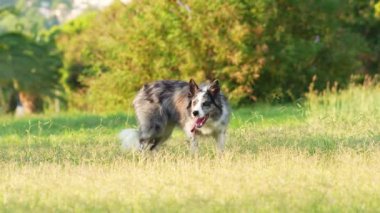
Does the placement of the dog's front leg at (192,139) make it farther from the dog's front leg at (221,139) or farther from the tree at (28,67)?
the tree at (28,67)

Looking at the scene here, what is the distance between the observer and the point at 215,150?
1504 centimetres

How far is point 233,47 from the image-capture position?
3070cm


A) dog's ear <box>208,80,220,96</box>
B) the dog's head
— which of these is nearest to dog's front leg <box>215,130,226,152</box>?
the dog's head

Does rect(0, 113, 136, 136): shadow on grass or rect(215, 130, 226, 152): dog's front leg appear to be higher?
rect(215, 130, 226, 152): dog's front leg

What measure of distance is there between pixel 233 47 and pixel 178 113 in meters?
15.6

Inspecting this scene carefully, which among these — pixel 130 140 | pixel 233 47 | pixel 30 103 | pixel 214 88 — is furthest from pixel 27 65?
pixel 214 88

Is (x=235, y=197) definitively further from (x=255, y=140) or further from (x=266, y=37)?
(x=266, y=37)

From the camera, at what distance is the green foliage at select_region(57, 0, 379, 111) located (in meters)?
30.6

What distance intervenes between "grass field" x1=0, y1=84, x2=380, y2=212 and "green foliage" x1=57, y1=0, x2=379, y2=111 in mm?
11853

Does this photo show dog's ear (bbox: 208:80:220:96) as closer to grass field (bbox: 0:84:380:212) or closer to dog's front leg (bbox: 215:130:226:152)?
dog's front leg (bbox: 215:130:226:152)

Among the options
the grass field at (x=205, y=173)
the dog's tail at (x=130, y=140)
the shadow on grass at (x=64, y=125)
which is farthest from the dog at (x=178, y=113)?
the shadow on grass at (x=64, y=125)

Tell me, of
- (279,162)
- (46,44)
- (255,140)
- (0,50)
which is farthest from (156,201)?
(46,44)

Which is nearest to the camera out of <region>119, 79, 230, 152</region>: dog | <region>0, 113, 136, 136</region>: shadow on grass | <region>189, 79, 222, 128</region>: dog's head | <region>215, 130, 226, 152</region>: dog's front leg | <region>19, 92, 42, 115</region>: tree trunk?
<region>189, 79, 222, 128</region>: dog's head

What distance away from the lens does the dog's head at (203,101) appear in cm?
1455
